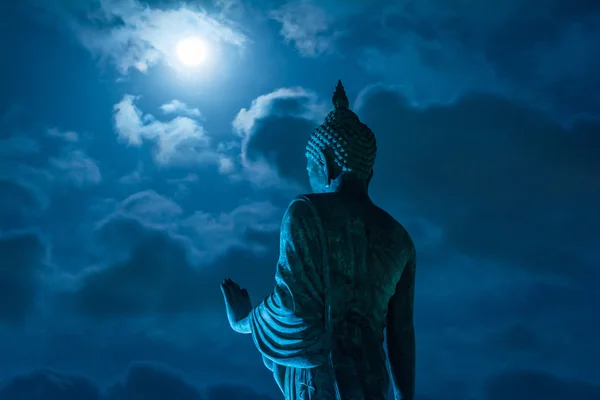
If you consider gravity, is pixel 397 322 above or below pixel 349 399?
above

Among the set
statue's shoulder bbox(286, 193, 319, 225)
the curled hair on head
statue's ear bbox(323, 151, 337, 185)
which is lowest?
statue's shoulder bbox(286, 193, 319, 225)

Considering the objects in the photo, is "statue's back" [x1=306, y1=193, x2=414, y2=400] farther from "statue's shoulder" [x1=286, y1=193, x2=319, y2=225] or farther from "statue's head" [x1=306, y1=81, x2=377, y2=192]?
"statue's head" [x1=306, y1=81, x2=377, y2=192]

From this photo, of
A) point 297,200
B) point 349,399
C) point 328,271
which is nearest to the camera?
point 349,399

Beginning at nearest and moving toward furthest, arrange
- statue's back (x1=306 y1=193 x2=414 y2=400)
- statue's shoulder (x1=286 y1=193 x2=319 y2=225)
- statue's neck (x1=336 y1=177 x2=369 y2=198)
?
statue's back (x1=306 y1=193 x2=414 y2=400), statue's shoulder (x1=286 y1=193 x2=319 y2=225), statue's neck (x1=336 y1=177 x2=369 y2=198)

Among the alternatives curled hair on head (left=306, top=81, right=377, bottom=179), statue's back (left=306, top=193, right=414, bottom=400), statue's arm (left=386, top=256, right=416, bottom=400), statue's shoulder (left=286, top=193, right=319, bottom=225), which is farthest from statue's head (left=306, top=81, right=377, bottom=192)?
statue's arm (left=386, top=256, right=416, bottom=400)

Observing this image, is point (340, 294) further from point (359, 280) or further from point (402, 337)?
point (402, 337)

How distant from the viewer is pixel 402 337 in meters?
4.68

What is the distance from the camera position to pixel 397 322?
4.71m

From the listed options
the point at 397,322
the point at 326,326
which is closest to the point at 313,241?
the point at 326,326

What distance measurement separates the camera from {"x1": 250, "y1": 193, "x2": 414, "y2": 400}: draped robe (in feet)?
13.5

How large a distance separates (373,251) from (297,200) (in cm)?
70

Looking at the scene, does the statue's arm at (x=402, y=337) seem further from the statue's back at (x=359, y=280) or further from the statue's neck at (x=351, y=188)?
the statue's neck at (x=351, y=188)

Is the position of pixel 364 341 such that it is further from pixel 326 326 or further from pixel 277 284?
pixel 277 284

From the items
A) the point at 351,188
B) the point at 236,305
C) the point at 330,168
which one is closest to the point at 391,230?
the point at 351,188
